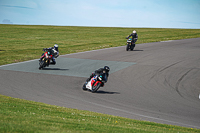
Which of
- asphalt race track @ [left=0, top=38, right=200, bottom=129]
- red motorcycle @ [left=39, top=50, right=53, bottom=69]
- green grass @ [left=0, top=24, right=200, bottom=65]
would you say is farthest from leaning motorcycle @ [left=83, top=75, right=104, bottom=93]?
green grass @ [left=0, top=24, right=200, bottom=65]

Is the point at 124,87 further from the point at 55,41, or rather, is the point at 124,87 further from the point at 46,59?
the point at 55,41

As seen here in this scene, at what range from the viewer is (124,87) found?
14508mm

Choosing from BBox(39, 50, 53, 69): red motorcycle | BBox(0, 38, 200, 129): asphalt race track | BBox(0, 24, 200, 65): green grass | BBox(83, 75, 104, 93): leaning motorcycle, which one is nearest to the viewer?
BBox(0, 38, 200, 129): asphalt race track

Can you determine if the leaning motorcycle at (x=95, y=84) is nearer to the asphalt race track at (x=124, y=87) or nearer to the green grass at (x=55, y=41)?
the asphalt race track at (x=124, y=87)

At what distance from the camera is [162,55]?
85.7ft

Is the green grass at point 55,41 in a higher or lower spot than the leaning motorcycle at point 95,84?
higher

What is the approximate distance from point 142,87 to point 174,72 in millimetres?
4896

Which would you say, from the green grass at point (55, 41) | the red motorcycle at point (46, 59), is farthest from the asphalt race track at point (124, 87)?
the green grass at point (55, 41)

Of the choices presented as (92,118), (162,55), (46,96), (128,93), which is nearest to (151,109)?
(128,93)

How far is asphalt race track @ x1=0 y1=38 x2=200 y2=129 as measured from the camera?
35.2 feet

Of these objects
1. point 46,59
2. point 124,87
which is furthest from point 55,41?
point 124,87

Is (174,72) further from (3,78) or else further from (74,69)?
(3,78)

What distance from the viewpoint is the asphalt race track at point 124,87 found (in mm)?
10742

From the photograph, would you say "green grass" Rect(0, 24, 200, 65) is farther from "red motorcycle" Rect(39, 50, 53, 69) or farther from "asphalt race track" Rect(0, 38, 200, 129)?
"asphalt race track" Rect(0, 38, 200, 129)
